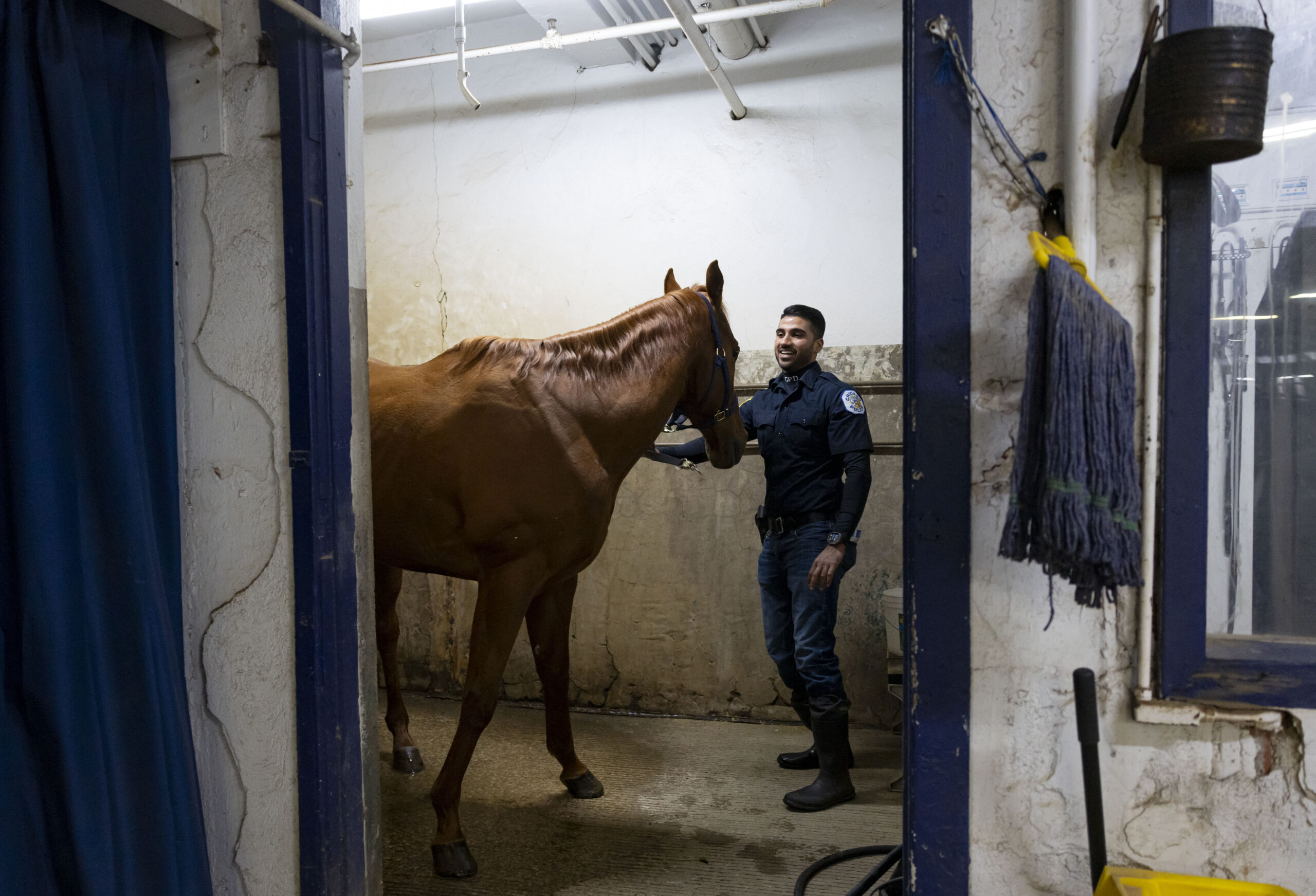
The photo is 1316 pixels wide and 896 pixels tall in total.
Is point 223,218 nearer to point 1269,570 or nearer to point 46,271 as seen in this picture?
point 46,271

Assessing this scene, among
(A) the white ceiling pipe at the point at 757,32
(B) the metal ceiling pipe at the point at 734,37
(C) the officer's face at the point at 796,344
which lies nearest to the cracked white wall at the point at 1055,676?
(C) the officer's face at the point at 796,344

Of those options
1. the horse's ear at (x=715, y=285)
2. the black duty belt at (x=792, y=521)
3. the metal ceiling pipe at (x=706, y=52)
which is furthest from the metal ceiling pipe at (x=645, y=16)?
the black duty belt at (x=792, y=521)

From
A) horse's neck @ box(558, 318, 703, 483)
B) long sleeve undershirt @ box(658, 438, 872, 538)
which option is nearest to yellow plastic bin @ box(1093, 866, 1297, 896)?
long sleeve undershirt @ box(658, 438, 872, 538)

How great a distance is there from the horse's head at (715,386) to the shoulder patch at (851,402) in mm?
407

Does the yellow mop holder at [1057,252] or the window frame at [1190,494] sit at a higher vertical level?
the yellow mop holder at [1057,252]

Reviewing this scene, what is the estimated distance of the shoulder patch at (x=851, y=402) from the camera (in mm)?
3062

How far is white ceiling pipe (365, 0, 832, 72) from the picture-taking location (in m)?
→ 3.44

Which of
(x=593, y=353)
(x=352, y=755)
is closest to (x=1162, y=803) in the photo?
(x=352, y=755)

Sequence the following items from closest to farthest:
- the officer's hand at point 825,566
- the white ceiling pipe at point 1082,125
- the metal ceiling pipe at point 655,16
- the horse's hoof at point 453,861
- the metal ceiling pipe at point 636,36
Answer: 1. the white ceiling pipe at point 1082,125
2. the horse's hoof at point 453,861
3. the officer's hand at point 825,566
4. the metal ceiling pipe at point 636,36
5. the metal ceiling pipe at point 655,16

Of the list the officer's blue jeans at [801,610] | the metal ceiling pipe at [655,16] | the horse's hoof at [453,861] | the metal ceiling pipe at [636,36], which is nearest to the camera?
the horse's hoof at [453,861]

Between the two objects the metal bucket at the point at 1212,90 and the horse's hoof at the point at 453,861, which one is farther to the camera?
the horse's hoof at the point at 453,861

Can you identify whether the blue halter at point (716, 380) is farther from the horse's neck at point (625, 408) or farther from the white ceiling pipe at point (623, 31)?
the white ceiling pipe at point (623, 31)

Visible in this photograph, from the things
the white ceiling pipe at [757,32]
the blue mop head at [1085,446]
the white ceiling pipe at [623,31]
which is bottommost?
the blue mop head at [1085,446]

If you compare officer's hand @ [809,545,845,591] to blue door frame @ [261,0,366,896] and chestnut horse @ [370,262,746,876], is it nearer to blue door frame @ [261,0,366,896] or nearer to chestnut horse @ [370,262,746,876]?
chestnut horse @ [370,262,746,876]
